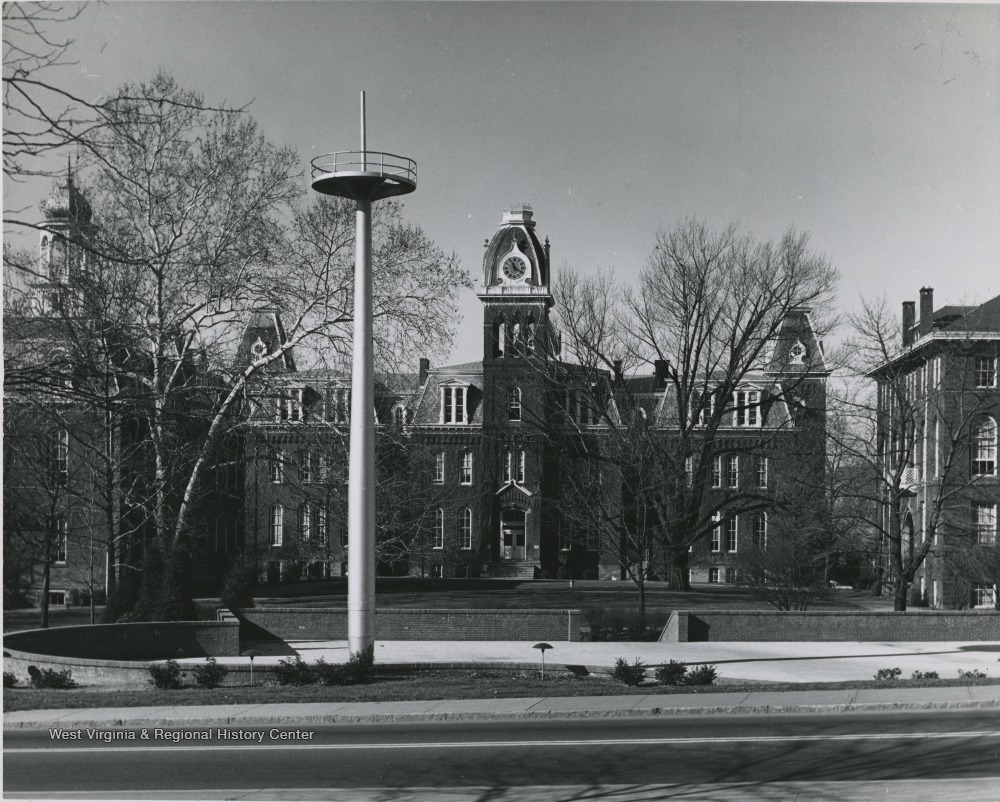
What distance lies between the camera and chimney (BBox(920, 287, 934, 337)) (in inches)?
1912

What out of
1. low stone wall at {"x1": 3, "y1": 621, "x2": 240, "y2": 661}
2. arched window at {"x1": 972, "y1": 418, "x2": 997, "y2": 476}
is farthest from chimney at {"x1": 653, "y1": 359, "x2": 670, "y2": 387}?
low stone wall at {"x1": 3, "y1": 621, "x2": 240, "y2": 661}

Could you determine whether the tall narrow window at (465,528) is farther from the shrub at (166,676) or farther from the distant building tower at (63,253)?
the shrub at (166,676)

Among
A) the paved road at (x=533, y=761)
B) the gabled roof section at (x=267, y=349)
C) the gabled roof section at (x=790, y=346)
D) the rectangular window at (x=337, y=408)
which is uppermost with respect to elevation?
the gabled roof section at (x=790, y=346)

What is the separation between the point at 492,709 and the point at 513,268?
43607 millimetres

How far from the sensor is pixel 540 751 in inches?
500

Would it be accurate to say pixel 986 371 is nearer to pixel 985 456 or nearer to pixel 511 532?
pixel 985 456

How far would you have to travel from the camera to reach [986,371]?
43000 millimetres

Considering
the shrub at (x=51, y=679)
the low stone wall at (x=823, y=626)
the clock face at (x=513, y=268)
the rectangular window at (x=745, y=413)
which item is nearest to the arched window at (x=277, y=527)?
the clock face at (x=513, y=268)

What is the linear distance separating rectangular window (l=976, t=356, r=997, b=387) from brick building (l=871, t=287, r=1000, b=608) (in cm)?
4

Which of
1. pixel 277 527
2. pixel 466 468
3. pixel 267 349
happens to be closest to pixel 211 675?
pixel 267 349

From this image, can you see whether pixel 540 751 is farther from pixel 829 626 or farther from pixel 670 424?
pixel 670 424

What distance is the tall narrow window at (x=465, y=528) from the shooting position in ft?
197

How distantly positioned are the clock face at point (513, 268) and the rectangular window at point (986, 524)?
86.5ft

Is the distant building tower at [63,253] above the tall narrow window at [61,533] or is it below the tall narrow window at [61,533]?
above
